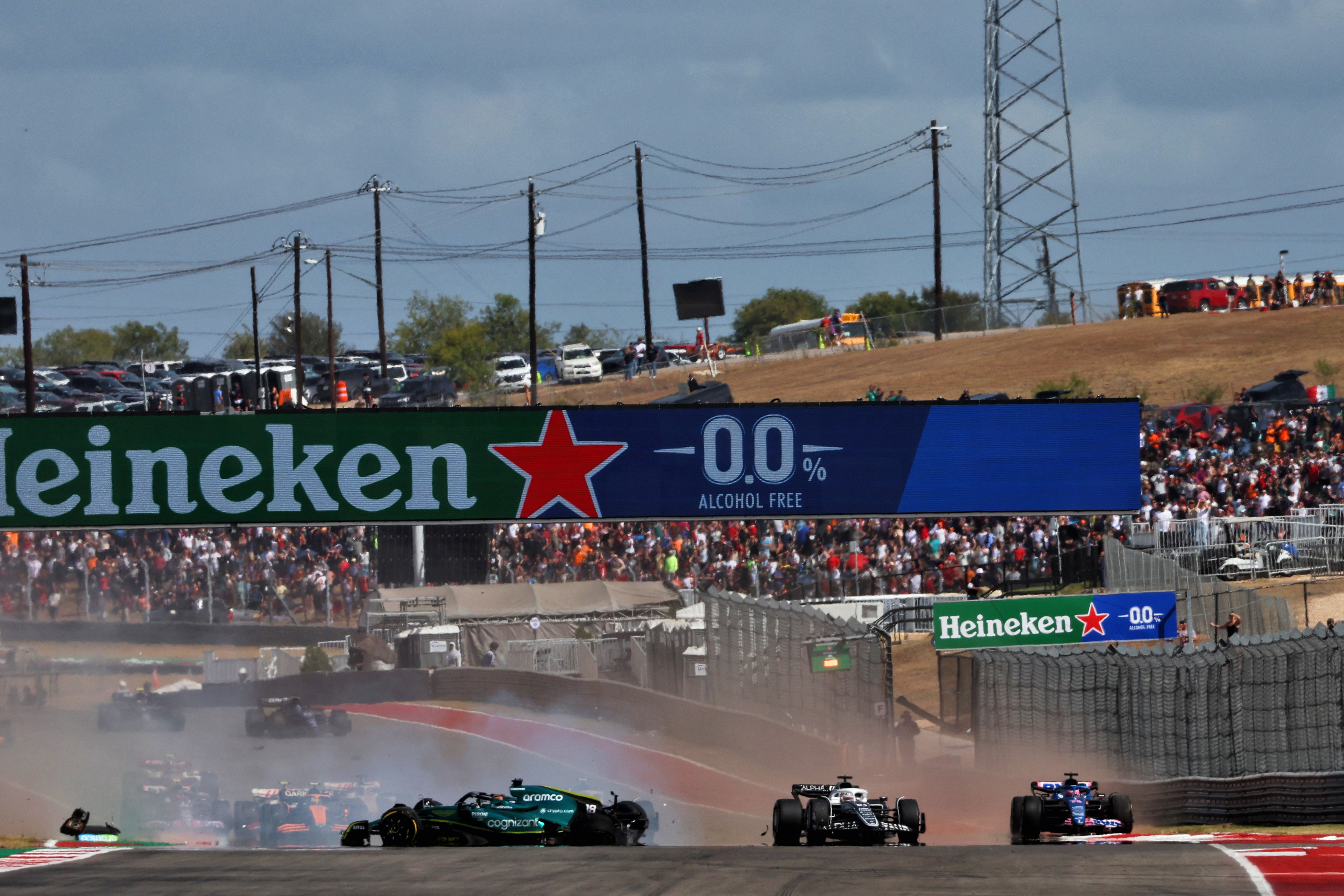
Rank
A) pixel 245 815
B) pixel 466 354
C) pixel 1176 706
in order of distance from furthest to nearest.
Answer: pixel 466 354 → pixel 245 815 → pixel 1176 706

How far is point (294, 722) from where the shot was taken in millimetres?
30875

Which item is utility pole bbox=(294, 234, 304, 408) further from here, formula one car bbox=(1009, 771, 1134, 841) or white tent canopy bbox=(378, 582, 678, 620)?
formula one car bbox=(1009, 771, 1134, 841)

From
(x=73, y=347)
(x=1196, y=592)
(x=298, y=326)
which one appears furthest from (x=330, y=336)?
(x=73, y=347)

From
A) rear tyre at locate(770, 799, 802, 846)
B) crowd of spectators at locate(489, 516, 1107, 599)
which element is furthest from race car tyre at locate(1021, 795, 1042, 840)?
crowd of spectators at locate(489, 516, 1107, 599)

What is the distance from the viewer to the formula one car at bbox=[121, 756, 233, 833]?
24781 millimetres

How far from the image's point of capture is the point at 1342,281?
79188mm

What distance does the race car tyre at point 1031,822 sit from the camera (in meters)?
19.7

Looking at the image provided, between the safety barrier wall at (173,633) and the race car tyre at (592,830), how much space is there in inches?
612

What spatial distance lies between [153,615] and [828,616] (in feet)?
52.3

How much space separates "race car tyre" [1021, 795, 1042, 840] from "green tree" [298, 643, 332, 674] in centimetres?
1920

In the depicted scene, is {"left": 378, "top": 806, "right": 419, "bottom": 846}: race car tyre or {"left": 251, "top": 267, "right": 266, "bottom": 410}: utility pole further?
{"left": 251, "top": 267, "right": 266, "bottom": 410}: utility pole

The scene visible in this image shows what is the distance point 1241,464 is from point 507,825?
27849 millimetres

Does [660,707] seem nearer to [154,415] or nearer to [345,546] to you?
[345,546]

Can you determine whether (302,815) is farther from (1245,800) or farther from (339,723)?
(1245,800)
